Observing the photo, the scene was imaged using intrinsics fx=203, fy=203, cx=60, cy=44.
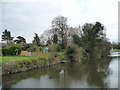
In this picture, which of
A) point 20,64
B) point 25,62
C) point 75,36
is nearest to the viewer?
point 20,64

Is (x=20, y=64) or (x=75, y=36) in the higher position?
(x=75, y=36)

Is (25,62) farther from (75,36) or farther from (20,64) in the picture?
(75,36)

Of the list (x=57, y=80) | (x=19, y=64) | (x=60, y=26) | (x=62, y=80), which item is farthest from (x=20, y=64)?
(x=60, y=26)

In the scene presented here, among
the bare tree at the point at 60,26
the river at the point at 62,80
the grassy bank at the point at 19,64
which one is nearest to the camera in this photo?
the river at the point at 62,80

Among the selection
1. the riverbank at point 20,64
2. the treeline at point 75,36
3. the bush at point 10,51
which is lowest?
the riverbank at point 20,64

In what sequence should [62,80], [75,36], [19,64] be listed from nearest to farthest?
[62,80] < [19,64] < [75,36]

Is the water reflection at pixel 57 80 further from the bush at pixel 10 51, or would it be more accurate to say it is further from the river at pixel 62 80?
the bush at pixel 10 51

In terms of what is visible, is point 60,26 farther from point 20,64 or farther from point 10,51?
point 20,64

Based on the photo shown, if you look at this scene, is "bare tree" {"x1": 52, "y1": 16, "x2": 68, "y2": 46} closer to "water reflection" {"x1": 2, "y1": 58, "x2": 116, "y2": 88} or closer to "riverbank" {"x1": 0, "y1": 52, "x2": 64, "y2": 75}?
"riverbank" {"x1": 0, "y1": 52, "x2": 64, "y2": 75}

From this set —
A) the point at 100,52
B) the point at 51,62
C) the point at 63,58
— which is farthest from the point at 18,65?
the point at 100,52

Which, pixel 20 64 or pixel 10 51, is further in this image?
pixel 10 51

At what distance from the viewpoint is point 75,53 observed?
2836 cm

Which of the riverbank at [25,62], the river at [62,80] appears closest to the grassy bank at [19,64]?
the riverbank at [25,62]

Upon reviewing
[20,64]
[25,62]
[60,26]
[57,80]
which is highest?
[60,26]
